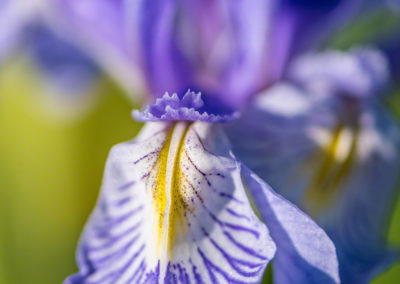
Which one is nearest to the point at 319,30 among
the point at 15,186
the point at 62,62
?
the point at 62,62

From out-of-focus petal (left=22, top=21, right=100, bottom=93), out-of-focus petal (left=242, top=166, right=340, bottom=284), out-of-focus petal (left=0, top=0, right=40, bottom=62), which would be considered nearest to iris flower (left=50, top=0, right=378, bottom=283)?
out-of-focus petal (left=242, top=166, right=340, bottom=284)

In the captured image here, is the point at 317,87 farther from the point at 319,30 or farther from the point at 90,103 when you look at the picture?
the point at 90,103

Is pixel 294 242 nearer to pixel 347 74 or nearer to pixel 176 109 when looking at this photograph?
pixel 176 109

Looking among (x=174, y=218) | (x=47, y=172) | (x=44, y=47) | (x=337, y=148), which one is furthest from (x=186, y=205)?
(x=47, y=172)

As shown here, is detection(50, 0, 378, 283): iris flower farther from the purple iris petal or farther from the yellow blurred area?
the yellow blurred area

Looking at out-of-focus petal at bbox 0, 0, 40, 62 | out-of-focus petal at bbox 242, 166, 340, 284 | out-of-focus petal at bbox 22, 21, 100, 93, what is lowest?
out-of-focus petal at bbox 242, 166, 340, 284

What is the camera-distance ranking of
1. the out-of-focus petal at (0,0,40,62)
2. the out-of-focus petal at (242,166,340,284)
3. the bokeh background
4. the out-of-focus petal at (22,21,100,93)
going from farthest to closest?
the bokeh background, the out-of-focus petal at (22,21,100,93), the out-of-focus petal at (0,0,40,62), the out-of-focus petal at (242,166,340,284)
